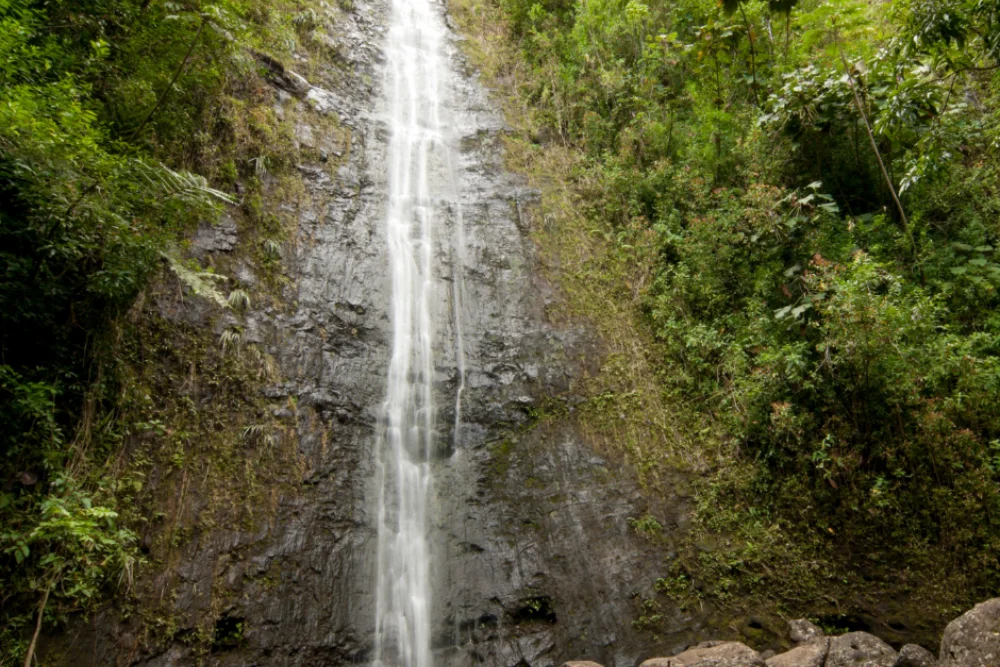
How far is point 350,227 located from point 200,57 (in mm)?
3221

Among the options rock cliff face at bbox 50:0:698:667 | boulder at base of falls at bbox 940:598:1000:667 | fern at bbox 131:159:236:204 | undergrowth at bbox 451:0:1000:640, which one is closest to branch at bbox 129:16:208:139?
fern at bbox 131:159:236:204

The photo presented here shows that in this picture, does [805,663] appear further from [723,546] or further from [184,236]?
[184,236]

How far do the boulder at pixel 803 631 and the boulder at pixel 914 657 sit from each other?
851mm

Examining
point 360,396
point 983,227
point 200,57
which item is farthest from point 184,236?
point 983,227

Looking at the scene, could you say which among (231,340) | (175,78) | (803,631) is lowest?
(803,631)

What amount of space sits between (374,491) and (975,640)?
245 inches

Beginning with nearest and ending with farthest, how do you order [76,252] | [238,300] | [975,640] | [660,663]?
[975,640], [76,252], [660,663], [238,300]

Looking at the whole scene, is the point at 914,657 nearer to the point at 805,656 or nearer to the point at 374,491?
the point at 805,656

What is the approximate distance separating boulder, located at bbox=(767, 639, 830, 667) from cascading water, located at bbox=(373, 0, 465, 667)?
3.69m

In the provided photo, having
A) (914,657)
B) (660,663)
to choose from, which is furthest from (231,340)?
(914,657)

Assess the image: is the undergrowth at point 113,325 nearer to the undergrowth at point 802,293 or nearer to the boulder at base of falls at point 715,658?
the boulder at base of falls at point 715,658

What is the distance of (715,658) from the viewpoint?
5.55 m

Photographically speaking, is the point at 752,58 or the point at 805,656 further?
the point at 752,58

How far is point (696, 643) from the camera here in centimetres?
634
